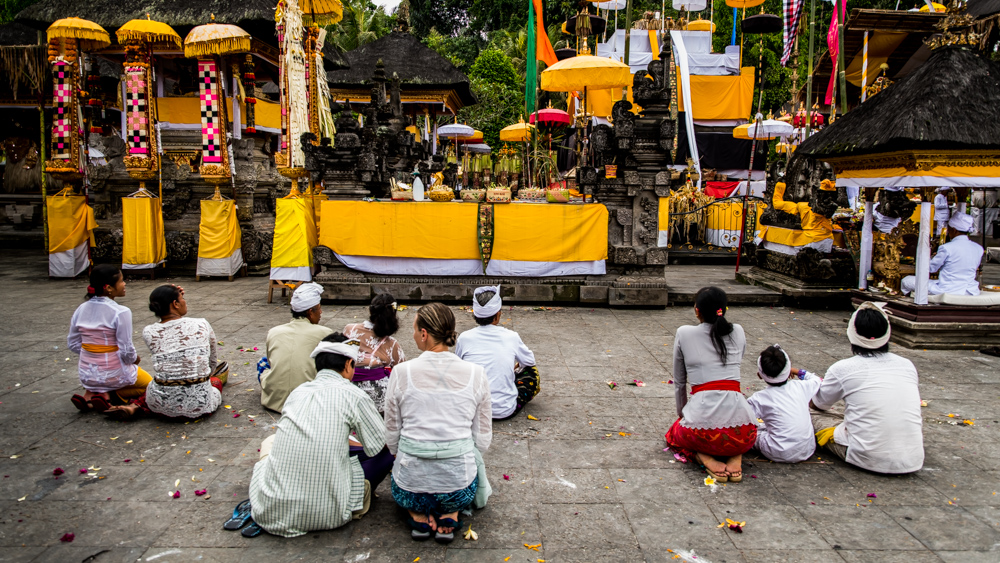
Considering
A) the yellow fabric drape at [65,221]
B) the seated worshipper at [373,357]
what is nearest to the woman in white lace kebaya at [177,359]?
the seated worshipper at [373,357]

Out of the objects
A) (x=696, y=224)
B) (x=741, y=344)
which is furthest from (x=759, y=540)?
(x=696, y=224)

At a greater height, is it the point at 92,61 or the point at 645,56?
the point at 645,56

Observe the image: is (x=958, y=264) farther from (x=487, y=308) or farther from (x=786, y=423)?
(x=487, y=308)

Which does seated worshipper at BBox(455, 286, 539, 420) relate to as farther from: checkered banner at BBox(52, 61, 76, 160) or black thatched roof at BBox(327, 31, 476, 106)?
black thatched roof at BBox(327, 31, 476, 106)

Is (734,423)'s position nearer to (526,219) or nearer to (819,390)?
(819,390)

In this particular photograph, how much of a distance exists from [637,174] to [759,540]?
7136 mm

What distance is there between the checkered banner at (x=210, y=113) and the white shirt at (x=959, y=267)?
1276cm

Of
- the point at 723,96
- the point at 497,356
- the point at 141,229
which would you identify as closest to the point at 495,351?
the point at 497,356

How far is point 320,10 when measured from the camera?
35.5 feet

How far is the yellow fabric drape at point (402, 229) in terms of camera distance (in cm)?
967

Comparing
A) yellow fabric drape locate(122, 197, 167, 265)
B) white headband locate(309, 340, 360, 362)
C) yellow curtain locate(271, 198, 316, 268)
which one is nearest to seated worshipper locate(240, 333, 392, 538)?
white headband locate(309, 340, 360, 362)

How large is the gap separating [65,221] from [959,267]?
15.2 metres

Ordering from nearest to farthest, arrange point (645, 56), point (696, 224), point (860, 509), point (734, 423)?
point (860, 509) → point (734, 423) → point (696, 224) → point (645, 56)

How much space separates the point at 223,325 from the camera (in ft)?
27.1
